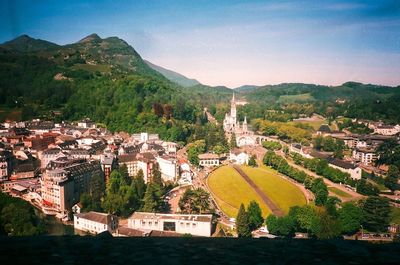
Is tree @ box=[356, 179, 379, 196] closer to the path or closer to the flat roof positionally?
the path

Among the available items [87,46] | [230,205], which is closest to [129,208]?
[230,205]

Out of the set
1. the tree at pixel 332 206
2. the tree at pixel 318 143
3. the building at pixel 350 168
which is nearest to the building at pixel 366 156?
the tree at pixel 318 143

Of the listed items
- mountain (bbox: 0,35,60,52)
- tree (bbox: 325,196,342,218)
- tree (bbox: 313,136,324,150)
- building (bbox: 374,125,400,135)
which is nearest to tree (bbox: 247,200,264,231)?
tree (bbox: 325,196,342,218)

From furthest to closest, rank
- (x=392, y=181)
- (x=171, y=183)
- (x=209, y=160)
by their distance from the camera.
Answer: (x=209, y=160), (x=392, y=181), (x=171, y=183)

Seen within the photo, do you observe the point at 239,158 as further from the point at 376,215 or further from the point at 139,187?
the point at 376,215

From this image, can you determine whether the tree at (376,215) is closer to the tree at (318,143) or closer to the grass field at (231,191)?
the grass field at (231,191)

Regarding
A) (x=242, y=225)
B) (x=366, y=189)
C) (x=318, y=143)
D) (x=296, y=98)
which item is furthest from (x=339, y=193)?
(x=296, y=98)

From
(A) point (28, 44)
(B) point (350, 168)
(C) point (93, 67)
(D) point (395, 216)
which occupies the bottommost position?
(D) point (395, 216)
